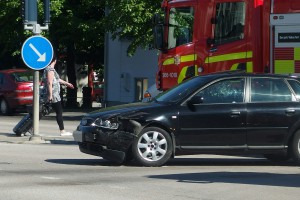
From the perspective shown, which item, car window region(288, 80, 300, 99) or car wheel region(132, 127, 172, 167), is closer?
car wheel region(132, 127, 172, 167)

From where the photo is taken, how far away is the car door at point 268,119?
1379cm

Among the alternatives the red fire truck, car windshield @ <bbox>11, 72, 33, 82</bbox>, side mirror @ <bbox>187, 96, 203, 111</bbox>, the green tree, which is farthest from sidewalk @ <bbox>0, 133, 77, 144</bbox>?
the green tree

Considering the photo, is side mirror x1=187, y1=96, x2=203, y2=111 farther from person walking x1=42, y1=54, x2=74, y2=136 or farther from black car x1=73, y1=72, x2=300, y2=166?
person walking x1=42, y1=54, x2=74, y2=136

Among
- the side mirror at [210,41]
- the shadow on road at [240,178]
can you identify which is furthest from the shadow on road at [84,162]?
the side mirror at [210,41]

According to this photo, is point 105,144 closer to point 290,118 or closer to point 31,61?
point 290,118

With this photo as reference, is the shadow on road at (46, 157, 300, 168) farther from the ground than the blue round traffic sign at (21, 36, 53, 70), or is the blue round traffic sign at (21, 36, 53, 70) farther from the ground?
the blue round traffic sign at (21, 36, 53, 70)

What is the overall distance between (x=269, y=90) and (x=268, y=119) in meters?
0.57

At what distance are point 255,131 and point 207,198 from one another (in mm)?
3890

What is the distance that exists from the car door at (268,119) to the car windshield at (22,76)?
1705 centimetres

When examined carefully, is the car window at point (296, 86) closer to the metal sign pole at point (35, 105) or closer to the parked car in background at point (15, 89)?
the metal sign pole at point (35, 105)

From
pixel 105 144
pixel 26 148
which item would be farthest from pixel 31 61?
pixel 105 144

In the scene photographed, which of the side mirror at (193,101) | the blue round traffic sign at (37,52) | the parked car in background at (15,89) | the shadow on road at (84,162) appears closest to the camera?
the side mirror at (193,101)

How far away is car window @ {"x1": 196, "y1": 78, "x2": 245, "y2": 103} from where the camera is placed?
45.6ft

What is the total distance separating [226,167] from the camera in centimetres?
1380
